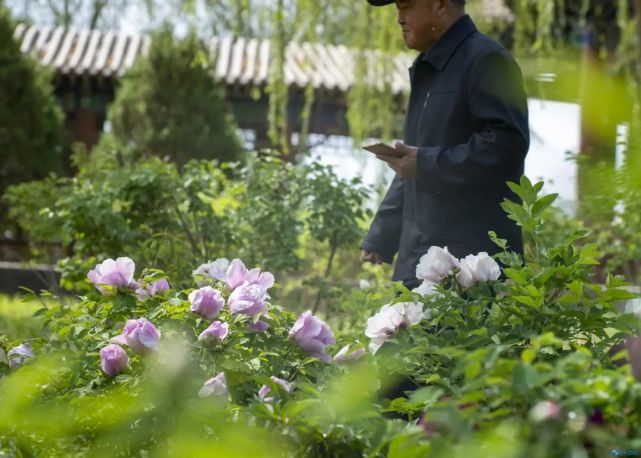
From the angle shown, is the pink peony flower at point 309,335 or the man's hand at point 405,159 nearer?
the pink peony flower at point 309,335

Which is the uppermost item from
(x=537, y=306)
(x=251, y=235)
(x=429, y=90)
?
(x=429, y=90)

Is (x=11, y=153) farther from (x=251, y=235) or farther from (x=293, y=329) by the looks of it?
(x=293, y=329)

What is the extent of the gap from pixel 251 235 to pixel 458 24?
7.22 ft

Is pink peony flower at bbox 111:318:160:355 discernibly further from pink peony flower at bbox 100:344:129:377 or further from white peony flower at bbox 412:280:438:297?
white peony flower at bbox 412:280:438:297

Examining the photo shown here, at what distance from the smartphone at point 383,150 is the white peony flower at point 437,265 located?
537 mm

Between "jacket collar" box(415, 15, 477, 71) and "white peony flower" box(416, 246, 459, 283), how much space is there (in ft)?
2.84

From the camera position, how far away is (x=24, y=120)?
13.8m

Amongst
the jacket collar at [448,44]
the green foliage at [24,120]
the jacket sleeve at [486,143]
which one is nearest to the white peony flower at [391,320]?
the jacket sleeve at [486,143]

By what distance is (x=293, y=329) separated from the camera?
7.14 feet

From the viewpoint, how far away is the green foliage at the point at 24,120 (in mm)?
13536

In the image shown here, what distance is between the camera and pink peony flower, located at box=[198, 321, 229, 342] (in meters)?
1.97

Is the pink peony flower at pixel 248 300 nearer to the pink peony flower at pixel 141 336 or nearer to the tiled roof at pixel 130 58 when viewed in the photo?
the pink peony flower at pixel 141 336

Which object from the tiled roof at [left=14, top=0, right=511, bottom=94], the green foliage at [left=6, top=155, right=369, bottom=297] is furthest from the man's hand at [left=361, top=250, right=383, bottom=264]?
the tiled roof at [left=14, top=0, right=511, bottom=94]

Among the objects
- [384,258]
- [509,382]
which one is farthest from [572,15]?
[509,382]
